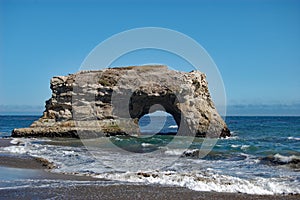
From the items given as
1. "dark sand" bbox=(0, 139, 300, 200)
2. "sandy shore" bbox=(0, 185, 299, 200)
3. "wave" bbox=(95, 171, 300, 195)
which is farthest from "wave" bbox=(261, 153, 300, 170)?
"sandy shore" bbox=(0, 185, 299, 200)

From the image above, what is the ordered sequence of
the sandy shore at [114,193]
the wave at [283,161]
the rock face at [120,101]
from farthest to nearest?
the rock face at [120,101] → the wave at [283,161] → the sandy shore at [114,193]

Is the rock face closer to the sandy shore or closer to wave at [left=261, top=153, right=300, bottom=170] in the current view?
wave at [left=261, top=153, right=300, bottom=170]

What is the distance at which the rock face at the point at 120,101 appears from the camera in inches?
1528

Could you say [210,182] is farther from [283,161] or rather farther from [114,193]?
[283,161]

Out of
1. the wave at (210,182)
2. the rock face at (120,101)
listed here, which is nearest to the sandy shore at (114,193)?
the wave at (210,182)

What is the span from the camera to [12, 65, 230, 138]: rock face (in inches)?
1528

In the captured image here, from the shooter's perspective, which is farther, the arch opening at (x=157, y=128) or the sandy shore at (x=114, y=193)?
the arch opening at (x=157, y=128)

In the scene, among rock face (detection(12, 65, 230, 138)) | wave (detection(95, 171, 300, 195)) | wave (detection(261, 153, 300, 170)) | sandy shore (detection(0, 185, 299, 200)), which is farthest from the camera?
rock face (detection(12, 65, 230, 138))

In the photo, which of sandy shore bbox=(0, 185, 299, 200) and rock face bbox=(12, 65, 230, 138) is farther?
rock face bbox=(12, 65, 230, 138)

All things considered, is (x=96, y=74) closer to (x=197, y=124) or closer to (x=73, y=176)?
(x=197, y=124)

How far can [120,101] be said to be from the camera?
41.0 meters

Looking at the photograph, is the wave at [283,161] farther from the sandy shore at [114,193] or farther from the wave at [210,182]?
the sandy shore at [114,193]

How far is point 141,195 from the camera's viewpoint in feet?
38.0

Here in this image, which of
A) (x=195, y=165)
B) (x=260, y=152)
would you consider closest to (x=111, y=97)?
(x=260, y=152)
